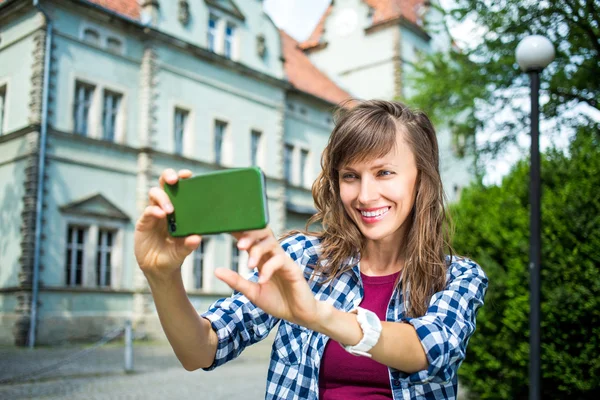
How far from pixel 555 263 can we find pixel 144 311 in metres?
12.9

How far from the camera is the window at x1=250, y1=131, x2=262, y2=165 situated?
2166 cm

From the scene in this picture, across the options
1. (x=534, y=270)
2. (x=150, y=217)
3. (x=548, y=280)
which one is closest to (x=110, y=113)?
(x=548, y=280)

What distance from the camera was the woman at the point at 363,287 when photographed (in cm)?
145

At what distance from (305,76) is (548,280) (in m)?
20.7

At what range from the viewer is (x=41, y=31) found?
15.3 m

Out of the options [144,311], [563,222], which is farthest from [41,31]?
[563,222]

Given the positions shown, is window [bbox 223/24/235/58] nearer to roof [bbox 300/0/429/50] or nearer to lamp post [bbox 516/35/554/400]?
roof [bbox 300/0/429/50]

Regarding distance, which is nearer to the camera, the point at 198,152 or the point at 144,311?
the point at 144,311

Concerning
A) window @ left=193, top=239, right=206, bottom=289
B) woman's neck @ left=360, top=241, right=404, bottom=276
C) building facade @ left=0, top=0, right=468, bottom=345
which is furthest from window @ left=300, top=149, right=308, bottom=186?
woman's neck @ left=360, top=241, right=404, bottom=276

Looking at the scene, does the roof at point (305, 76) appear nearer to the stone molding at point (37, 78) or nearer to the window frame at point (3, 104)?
the stone molding at point (37, 78)

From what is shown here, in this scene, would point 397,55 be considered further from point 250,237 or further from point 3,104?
point 250,237

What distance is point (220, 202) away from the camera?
118 cm

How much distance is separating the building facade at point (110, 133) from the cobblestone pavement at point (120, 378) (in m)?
2.06

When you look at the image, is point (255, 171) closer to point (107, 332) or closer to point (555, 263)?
point (555, 263)
